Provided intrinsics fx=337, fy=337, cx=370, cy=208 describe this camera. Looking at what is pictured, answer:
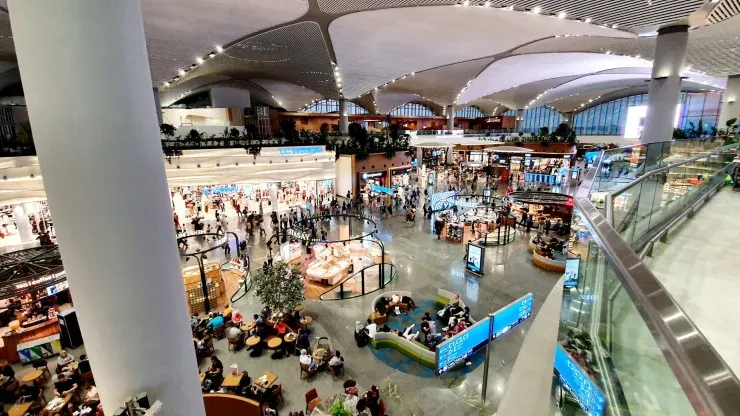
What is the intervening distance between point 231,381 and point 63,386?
3719mm

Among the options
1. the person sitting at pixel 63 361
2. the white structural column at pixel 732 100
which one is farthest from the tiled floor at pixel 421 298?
the white structural column at pixel 732 100

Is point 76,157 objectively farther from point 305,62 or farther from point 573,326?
point 305,62

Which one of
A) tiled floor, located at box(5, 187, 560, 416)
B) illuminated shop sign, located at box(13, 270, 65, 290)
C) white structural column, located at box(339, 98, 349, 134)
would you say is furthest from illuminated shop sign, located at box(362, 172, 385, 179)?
illuminated shop sign, located at box(13, 270, 65, 290)

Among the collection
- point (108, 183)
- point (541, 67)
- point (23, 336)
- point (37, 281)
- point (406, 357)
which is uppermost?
point (541, 67)

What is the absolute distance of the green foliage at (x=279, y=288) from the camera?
957 centimetres

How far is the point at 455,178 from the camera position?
34.7 m

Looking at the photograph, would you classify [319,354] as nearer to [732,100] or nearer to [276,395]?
[276,395]

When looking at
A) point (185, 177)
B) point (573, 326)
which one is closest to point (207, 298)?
point (185, 177)

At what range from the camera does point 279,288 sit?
962cm

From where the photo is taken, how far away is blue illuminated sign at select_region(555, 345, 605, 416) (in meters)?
2.19

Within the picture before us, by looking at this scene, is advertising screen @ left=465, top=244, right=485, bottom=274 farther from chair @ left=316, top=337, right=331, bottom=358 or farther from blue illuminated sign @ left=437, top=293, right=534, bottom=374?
chair @ left=316, top=337, right=331, bottom=358

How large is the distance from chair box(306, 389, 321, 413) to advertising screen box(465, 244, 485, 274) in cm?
822

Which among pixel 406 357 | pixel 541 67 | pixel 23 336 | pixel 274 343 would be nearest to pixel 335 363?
pixel 406 357

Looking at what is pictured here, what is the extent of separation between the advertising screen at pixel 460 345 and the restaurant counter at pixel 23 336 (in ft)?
35.6
